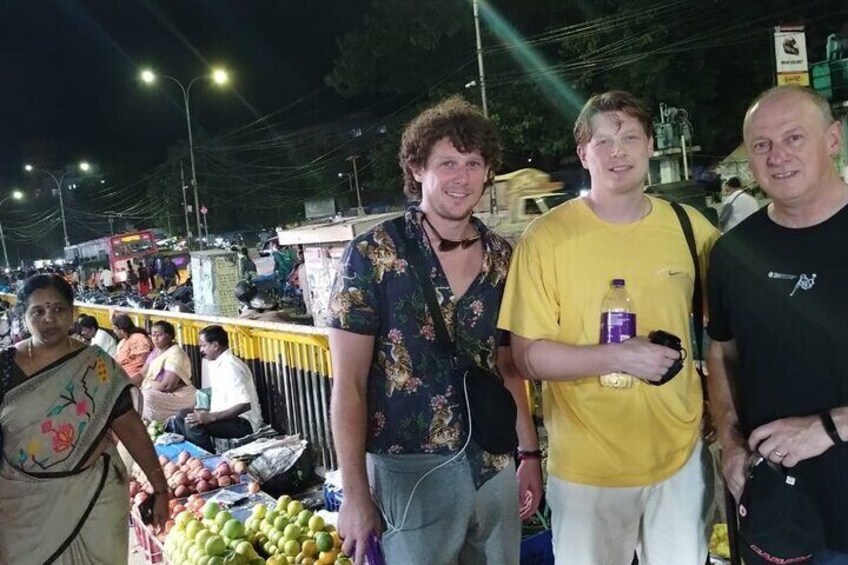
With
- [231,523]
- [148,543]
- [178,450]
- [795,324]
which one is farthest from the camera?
[178,450]

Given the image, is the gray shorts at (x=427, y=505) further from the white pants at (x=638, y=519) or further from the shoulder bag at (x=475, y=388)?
the white pants at (x=638, y=519)

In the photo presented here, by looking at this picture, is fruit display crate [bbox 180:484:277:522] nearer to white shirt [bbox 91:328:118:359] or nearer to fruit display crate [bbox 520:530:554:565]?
fruit display crate [bbox 520:530:554:565]

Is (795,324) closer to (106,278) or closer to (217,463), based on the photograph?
(217,463)

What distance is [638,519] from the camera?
100 inches

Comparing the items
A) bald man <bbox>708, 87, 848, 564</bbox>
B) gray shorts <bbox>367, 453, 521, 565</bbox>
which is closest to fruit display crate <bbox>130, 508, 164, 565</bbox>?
gray shorts <bbox>367, 453, 521, 565</bbox>

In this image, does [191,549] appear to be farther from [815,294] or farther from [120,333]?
[120,333]

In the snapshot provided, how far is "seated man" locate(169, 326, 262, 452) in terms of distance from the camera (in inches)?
268

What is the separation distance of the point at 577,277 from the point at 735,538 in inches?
56.5

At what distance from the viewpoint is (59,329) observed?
3418mm

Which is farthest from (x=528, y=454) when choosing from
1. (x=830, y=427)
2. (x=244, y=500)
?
(x=244, y=500)

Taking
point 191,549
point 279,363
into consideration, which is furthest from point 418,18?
point 191,549

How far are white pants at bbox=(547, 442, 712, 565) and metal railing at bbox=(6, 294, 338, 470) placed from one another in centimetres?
358

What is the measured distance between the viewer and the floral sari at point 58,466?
327 cm

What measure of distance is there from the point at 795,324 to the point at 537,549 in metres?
2.06
